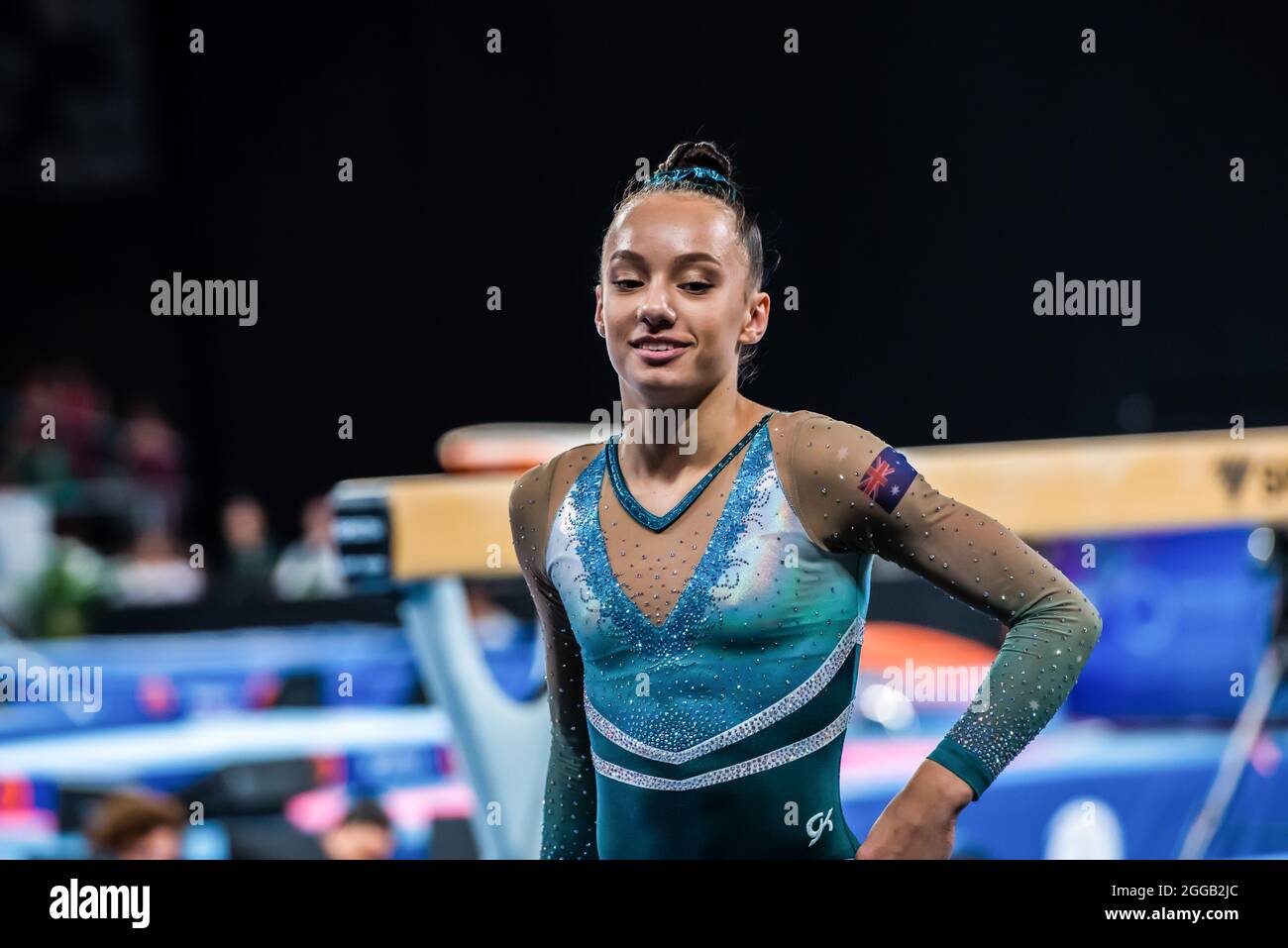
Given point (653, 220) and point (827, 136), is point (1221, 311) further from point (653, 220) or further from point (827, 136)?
point (653, 220)

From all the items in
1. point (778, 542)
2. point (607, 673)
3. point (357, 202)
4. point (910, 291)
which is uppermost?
point (357, 202)

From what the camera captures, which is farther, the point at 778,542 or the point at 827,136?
the point at 827,136

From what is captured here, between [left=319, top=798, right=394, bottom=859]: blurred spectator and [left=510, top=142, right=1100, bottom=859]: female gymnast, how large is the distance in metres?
1.83

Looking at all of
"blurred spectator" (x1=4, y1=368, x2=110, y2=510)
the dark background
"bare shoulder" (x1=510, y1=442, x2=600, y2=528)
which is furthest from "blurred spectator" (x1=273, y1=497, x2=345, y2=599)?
"bare shoulder" (x1=510, y1=442, x2=600, y2=528)

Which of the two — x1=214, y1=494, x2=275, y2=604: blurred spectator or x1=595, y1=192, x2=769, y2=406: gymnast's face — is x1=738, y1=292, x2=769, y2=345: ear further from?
x1=214, y1=494, x2=275, y2=604: blurred spectator

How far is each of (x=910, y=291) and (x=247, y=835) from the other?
2.36 m

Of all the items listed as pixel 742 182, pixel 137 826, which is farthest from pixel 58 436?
pixel 742 182

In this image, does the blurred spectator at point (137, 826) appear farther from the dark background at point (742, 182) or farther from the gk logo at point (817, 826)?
the gk logo at point (817, 826)

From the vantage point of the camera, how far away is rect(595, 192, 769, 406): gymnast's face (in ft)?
5.66

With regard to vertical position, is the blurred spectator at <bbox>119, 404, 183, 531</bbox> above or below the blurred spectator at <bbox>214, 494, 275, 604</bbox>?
above

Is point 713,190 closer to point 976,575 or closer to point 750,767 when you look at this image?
point 976,575

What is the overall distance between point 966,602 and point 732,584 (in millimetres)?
278

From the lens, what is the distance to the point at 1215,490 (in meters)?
3.39
